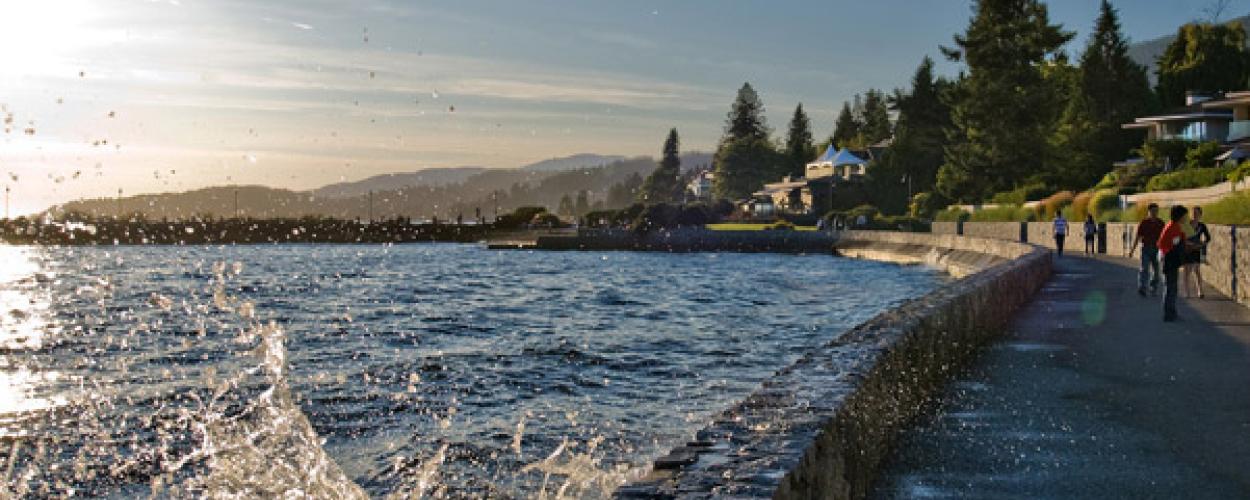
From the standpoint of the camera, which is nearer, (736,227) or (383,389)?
(383,389)

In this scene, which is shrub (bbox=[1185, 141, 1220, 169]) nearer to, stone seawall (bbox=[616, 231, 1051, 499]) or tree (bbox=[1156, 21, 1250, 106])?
tree (bbox=[1156, 21, 1250, 106])

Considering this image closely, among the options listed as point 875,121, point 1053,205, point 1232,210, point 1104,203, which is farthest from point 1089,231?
point 875,121

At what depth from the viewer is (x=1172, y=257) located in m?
16.5

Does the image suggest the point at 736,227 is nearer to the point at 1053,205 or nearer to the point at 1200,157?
the point at 1053,205

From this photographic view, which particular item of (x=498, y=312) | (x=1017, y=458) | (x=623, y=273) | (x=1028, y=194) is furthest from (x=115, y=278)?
(x=1017, y=458)

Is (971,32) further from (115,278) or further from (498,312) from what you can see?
(115,278)

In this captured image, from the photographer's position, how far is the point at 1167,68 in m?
89.0

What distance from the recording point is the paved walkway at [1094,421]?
6.72m

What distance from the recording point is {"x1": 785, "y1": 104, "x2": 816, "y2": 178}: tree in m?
172

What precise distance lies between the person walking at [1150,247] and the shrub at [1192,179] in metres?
23.3

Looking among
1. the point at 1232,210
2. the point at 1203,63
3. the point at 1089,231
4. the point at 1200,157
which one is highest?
the point at 1203,63

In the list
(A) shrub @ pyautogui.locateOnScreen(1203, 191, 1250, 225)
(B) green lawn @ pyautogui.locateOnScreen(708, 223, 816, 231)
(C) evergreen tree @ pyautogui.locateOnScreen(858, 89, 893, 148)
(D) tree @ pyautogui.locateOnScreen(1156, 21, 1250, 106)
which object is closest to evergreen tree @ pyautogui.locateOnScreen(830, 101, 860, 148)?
(C) evergreen tree @ pyautogui.locateOnScreen(858, 89, 893, 148)

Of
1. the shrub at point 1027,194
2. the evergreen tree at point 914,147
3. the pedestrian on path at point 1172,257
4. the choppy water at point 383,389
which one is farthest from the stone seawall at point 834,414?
the evergreen tree at point 914,147

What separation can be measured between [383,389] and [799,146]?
6427 inches
